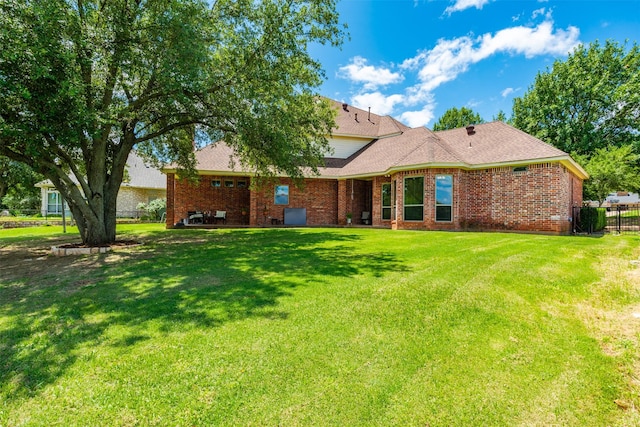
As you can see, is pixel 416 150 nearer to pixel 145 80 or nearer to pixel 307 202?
pixel 307 202

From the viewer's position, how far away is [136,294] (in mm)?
4812

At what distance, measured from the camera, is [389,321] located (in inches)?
146

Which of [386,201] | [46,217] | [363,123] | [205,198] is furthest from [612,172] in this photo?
[46,217]

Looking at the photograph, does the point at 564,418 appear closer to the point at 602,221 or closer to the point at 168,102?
the point at 168,102

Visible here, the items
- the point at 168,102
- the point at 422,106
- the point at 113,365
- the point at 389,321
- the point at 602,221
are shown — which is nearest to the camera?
the point at 113,365

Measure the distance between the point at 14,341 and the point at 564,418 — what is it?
5.03 meters

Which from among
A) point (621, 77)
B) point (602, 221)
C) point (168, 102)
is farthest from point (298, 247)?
point (621, 77)

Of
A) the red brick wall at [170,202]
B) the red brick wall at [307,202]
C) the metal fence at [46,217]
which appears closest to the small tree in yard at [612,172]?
the red brick wall at [307,202]

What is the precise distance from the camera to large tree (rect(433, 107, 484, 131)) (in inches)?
1409

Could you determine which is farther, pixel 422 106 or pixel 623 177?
pixel 422 106

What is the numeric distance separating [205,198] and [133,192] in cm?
1400

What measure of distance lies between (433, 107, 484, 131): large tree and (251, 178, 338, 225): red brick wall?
2372cm

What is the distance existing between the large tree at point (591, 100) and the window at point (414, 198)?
17419mm

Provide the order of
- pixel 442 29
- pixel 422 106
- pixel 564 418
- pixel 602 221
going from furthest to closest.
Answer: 1. pixel 422 106
2. pixel 442 29
3. pixel 602 221
4. pixel 564 418
